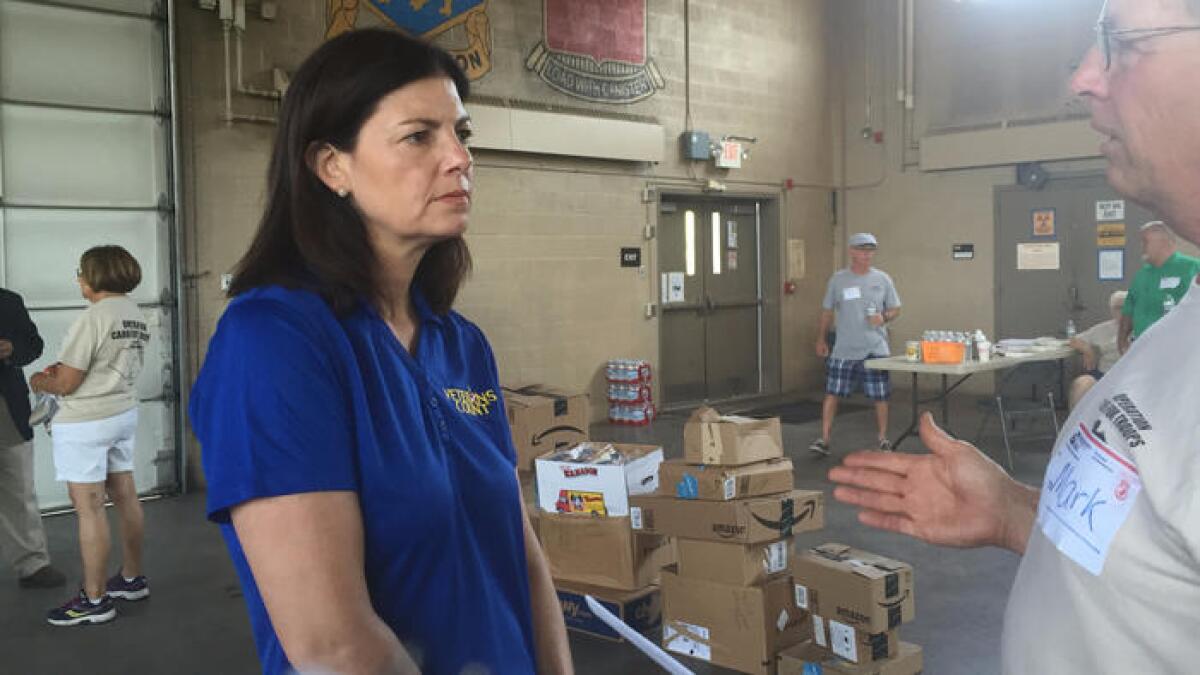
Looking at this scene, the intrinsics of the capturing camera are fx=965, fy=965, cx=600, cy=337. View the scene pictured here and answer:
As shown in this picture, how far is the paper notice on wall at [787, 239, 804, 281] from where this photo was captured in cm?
1084

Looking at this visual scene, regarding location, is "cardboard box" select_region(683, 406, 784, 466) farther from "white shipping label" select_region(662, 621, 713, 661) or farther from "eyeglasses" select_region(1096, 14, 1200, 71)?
"eyeglasses" select_region(1096, 14, 1200, 71)

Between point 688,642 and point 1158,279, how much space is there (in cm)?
463

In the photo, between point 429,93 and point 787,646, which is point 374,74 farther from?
point 787,646

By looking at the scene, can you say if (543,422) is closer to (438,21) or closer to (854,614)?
(854,614)

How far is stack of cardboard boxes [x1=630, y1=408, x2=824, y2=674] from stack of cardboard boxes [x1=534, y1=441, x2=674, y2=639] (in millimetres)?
191

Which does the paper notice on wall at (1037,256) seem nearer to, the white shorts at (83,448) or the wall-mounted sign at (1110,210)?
the wall-mounted sign at (1110,210)

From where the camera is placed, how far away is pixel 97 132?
6086 mm

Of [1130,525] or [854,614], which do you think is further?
[854,614]

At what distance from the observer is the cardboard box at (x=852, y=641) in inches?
124

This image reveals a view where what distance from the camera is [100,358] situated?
13.6 feet

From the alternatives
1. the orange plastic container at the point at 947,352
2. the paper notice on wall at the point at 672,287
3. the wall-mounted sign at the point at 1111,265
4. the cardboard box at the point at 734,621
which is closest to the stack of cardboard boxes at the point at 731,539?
the cardboard box at the point at 734,621

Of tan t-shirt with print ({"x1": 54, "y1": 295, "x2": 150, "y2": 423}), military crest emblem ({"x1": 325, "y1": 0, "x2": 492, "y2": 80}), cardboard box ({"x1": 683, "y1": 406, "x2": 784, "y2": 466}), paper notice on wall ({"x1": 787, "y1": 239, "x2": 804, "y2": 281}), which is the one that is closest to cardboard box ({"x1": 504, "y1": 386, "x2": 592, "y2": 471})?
cardboard box ({"x1": 683, "y1": 406, "x2": 784, "y2": 466})

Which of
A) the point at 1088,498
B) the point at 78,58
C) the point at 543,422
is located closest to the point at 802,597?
the point at 543,422

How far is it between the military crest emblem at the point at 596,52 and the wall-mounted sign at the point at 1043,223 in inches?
159
